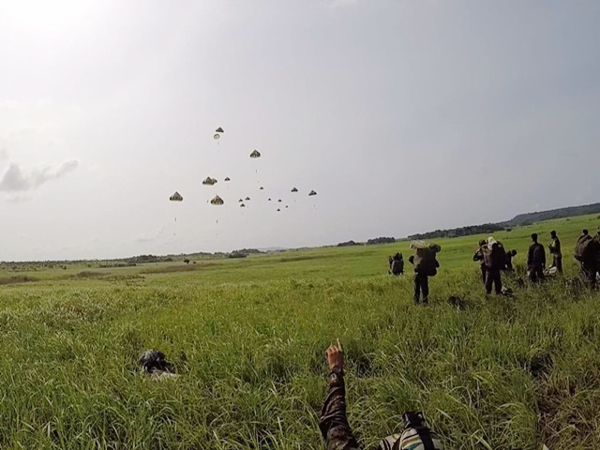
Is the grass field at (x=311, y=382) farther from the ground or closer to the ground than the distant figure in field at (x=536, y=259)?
closer to the ground

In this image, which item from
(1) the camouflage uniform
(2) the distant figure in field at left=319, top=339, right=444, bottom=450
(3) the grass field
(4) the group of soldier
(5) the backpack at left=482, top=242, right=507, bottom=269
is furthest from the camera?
(5) the backpack at left=482, top=242, right=507, bottom=269

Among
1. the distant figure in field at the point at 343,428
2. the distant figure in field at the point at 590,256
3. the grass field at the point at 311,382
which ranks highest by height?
the distant figure in field at the point at 590,256

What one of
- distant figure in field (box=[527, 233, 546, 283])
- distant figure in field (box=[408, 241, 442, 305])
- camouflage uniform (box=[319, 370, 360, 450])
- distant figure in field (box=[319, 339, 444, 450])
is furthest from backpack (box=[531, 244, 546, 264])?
camouflage uniform (box=[319, 370, 360, 450])

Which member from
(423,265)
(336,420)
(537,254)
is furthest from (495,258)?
(336,420)

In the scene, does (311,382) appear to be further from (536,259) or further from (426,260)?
(536,259)

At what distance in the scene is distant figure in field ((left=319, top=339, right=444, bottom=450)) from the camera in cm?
427

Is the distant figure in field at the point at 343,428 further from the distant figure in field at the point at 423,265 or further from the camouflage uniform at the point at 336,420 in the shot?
the distant figure in field at the point at 423,265

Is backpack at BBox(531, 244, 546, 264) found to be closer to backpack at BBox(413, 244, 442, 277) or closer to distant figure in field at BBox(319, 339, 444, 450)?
backpack at BBox(413, 244, 442, 277)

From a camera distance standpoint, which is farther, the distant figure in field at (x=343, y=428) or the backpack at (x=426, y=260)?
the backpack at (x=426, y=260)

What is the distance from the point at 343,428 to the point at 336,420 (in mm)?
121

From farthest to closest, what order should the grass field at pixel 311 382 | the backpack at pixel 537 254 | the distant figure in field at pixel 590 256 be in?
1. the backpack at pixel 537 254
2. the distant figure in field at pixel 590 256
3. the grass field at pixel 311 382

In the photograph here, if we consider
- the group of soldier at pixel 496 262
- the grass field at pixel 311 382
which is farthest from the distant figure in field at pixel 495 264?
the grass field at pixel 311 382

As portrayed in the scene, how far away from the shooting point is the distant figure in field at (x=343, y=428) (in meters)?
4.27

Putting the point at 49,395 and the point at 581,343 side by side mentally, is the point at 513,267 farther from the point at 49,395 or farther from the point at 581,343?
the point at 49,395
